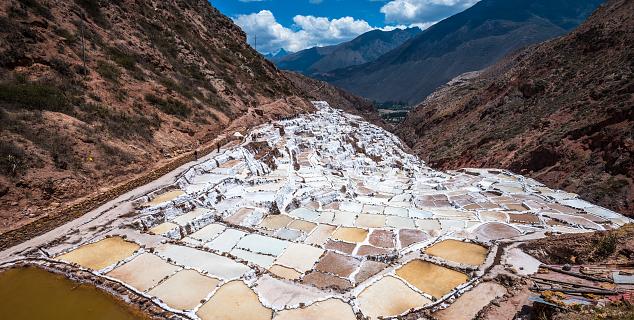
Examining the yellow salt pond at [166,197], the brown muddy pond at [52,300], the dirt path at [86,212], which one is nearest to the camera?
the brown muddy pond at [52,300]

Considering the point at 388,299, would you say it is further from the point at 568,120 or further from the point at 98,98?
the point at 568,120

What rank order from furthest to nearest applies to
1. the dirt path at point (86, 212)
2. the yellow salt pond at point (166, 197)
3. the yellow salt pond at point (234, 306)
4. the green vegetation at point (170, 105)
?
the green vegetation at point (170, 105)
the yellow salt pond at point (166, 197)
the dirt path at point (86, 212)
the yellow salt pond at point (234, 306)

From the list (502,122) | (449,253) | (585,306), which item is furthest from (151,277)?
(502,122)

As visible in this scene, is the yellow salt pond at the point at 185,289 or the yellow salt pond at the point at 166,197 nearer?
the yellow salt pond at the point at 185,289

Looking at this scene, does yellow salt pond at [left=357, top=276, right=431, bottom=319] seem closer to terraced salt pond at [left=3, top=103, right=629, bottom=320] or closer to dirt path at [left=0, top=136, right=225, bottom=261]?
terraced salt pond at [left=3, top=103, right=629, bottom=320]

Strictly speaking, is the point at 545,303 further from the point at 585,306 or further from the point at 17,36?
the point at 17,36

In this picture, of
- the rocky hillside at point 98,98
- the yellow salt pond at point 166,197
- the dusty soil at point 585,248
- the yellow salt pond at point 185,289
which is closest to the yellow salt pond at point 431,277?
the dusty soil at point 585,248

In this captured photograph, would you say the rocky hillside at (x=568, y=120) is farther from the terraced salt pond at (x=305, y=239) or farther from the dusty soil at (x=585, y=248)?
the dusty soil at (x=585, y=248)
